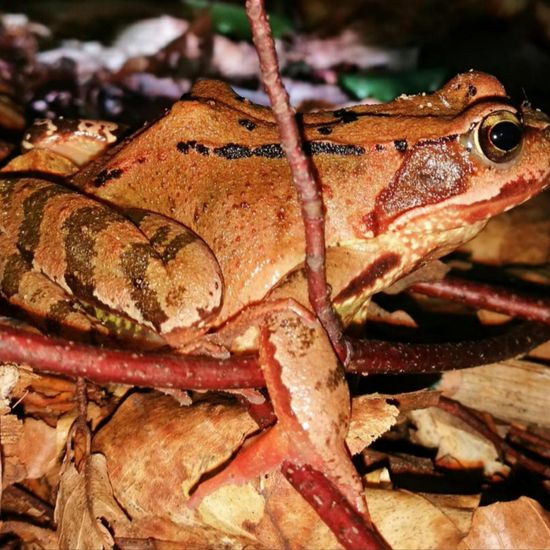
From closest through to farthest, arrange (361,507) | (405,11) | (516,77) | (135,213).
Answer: (361,507) < (135,213) < (516,77) < (405,11)

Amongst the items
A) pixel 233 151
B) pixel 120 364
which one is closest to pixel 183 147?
pixel 233 151

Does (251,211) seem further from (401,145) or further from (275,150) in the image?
(401,145)

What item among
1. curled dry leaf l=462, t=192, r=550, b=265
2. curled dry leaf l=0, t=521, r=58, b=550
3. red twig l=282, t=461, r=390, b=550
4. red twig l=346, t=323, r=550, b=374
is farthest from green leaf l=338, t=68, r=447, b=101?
curled dry leaf l=0, t=521, r=58, b=550

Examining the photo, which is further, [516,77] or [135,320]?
[516,77]

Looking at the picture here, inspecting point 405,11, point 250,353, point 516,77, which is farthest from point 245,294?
point 405,11

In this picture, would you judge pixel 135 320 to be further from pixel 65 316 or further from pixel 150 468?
pixel 150 468

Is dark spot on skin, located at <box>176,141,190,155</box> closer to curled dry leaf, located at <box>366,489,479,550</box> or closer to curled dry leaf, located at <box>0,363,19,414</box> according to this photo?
curled dry leaf, located at <box>0,363,19,414</box>
